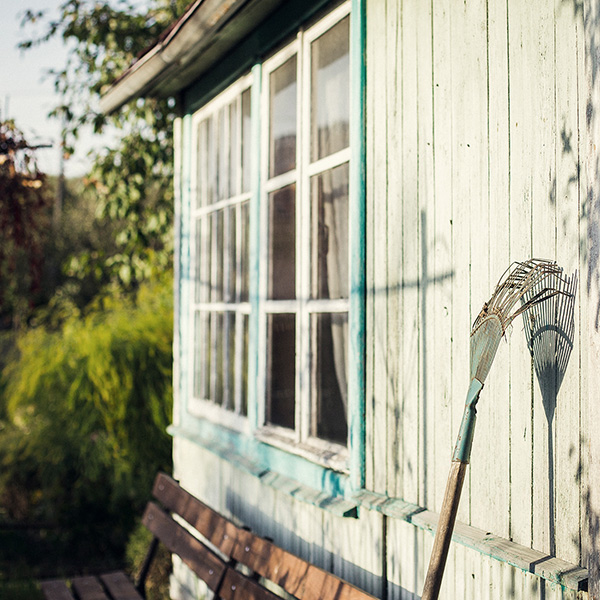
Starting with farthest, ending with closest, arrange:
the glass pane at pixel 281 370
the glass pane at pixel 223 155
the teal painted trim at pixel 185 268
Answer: the teal painted trim at pixel 185 268, the glass pane at pixel 223 155, the glass pane at pixel 281 370

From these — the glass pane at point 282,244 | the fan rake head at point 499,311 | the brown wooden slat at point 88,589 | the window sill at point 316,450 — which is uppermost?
the glass pane at point 282,244

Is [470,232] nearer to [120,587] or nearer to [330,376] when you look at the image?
[330,376]

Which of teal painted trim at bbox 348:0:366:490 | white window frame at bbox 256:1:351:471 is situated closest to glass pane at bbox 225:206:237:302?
white window frame at bbox 256:1:351:471

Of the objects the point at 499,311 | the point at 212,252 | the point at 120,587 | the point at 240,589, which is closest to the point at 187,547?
the point at 120,587

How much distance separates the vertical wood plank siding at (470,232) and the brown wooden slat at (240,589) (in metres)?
0.69

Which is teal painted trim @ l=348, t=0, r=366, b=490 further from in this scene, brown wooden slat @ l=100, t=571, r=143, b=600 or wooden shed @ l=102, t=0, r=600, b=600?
brown wooden slat @ l=100, t=571, r=143, b=600

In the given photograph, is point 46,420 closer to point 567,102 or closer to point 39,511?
point 39,511

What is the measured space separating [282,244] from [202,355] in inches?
61.5

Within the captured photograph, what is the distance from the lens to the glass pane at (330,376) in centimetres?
322

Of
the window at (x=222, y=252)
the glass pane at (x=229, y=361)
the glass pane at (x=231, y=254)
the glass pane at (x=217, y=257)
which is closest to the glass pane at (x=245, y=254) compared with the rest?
the window at (x=222, y=252)

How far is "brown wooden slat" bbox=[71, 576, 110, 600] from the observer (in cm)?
423

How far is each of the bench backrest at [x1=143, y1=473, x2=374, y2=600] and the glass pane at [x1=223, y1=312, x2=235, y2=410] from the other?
24.3 inches

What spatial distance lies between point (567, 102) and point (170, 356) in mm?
6028

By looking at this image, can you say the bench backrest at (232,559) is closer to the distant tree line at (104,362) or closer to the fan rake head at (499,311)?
the fan rake head at (499,311)
